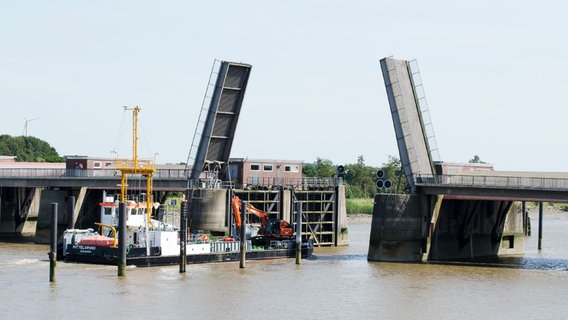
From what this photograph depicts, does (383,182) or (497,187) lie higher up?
(383,182)

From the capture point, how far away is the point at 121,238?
55.2 metres

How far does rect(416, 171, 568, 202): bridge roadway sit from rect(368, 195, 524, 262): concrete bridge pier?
3.84ft

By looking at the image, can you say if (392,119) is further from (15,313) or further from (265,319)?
(15,313)

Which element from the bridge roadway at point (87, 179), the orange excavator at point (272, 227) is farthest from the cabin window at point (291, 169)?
the orange excavator at point (272, 227)

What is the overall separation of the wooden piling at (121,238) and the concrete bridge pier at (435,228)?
18.1 m

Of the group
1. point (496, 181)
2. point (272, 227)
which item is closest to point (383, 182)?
point (496, 181)

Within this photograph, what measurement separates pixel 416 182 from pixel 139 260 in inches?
720

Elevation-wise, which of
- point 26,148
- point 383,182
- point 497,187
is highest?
point 26,148

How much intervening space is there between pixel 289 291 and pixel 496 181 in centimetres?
1785

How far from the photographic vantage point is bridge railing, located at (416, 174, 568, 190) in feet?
209

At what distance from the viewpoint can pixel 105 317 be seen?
1790 inches

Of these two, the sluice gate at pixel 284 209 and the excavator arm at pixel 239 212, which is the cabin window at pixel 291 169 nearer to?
the sluice gate at pixel 284 209

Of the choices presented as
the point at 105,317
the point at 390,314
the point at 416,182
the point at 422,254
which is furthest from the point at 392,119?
the point at 105,317

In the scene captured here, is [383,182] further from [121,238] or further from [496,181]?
[121,238]
